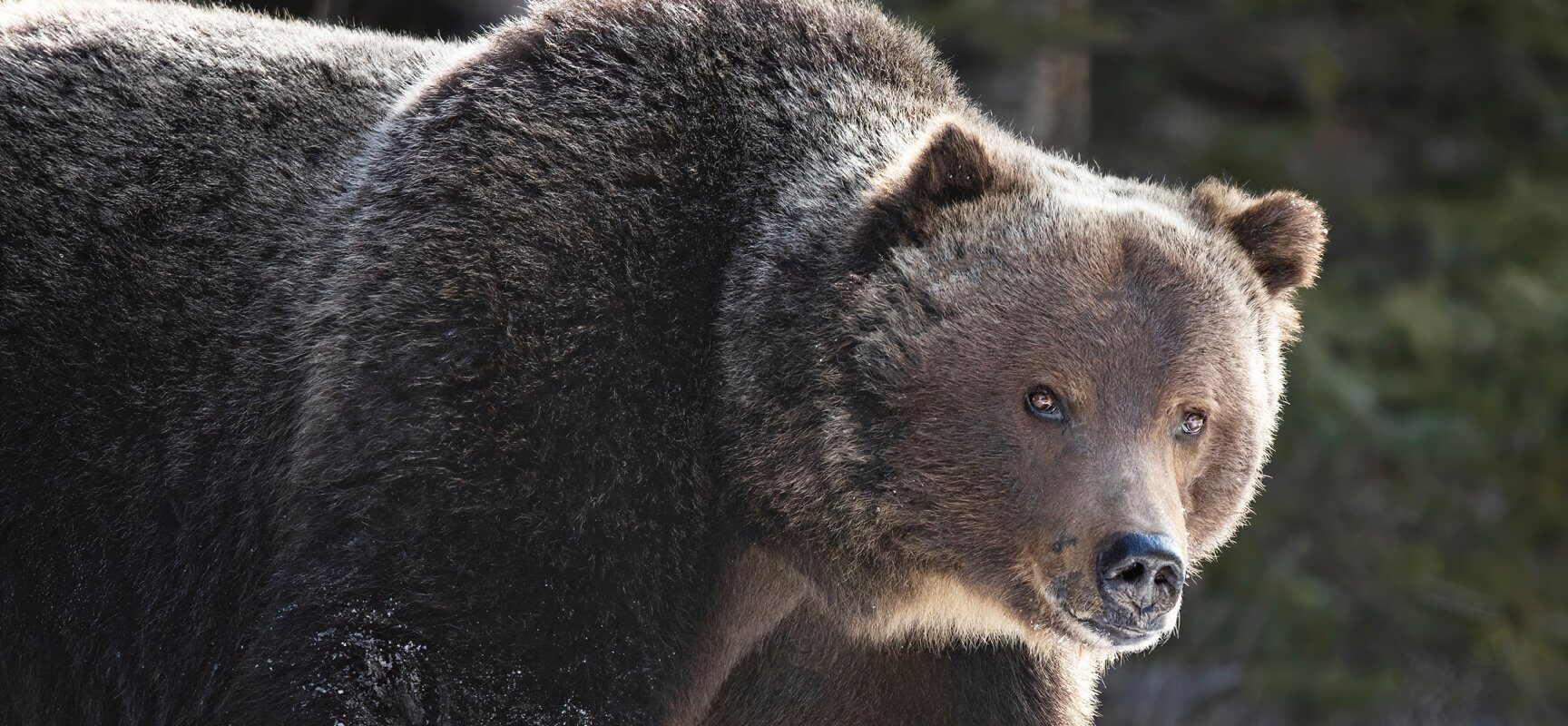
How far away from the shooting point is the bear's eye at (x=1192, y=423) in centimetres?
466

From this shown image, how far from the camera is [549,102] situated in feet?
15.7

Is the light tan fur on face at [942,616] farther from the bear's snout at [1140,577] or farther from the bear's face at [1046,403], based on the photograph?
the bear's snout at [1140,577]

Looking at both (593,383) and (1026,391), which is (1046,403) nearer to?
(1026,391)

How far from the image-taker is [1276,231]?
5.12m

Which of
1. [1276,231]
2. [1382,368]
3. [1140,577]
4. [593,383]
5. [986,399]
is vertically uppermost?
[1276,231]

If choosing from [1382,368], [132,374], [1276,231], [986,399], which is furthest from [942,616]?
[1382,368]

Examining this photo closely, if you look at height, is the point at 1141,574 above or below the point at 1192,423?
below

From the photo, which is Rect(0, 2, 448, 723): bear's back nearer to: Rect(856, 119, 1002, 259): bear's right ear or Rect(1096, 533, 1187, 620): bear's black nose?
Rect(856, 119, 1002, 259): bear's right ear

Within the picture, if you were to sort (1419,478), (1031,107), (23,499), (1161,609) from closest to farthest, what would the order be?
(1161,609) < (23,499) < (1031,107) < (1419,478)

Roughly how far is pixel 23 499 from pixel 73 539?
0.59 ft

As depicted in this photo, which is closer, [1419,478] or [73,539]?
[73,539]

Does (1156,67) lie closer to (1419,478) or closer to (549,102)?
(1419,478)

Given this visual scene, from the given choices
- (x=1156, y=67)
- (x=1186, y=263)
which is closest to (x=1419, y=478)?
(x=1156, y=67)

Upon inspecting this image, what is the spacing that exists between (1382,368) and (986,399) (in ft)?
26.4
